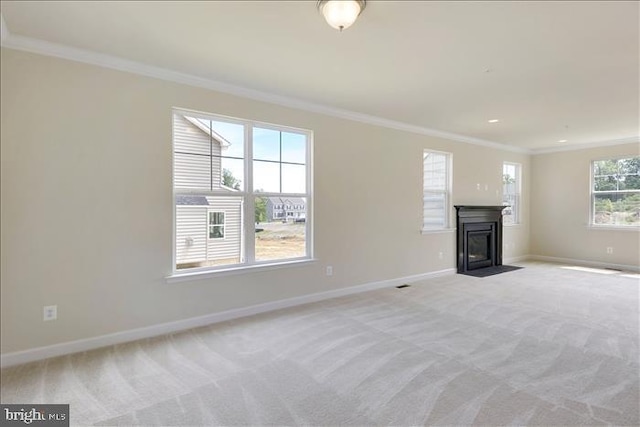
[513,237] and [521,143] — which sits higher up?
[521,143]

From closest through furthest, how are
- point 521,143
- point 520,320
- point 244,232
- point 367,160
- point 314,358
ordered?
1. point 314,358
2. point 520,320
3. point 244,232
4. point 367,160
5. point 521,143

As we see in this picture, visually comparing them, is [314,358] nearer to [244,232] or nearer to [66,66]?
[244,232]

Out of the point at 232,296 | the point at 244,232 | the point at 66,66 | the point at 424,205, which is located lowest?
the point at 232,296

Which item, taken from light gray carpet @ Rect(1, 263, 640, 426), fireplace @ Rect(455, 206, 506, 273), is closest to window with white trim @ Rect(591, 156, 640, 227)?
fireplace @ Rect(455, 206, 506, 273)

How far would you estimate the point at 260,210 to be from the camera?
150 inches

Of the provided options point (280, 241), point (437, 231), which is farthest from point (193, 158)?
point (437, 231)

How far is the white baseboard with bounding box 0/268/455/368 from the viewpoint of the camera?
8.39 ft

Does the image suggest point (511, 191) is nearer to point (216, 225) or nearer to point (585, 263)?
point (585, 263)

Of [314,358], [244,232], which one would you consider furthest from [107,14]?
[314,358]

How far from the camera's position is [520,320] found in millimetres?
3471

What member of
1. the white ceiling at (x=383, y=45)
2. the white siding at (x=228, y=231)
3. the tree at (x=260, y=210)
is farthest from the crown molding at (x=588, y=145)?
the white siding at (x=228, y=231)

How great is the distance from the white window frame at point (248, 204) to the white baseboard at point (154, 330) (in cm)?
45

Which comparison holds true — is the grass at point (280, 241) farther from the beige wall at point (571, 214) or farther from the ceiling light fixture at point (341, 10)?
the beige wall at point (571, 214)

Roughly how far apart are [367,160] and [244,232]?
2.08m
